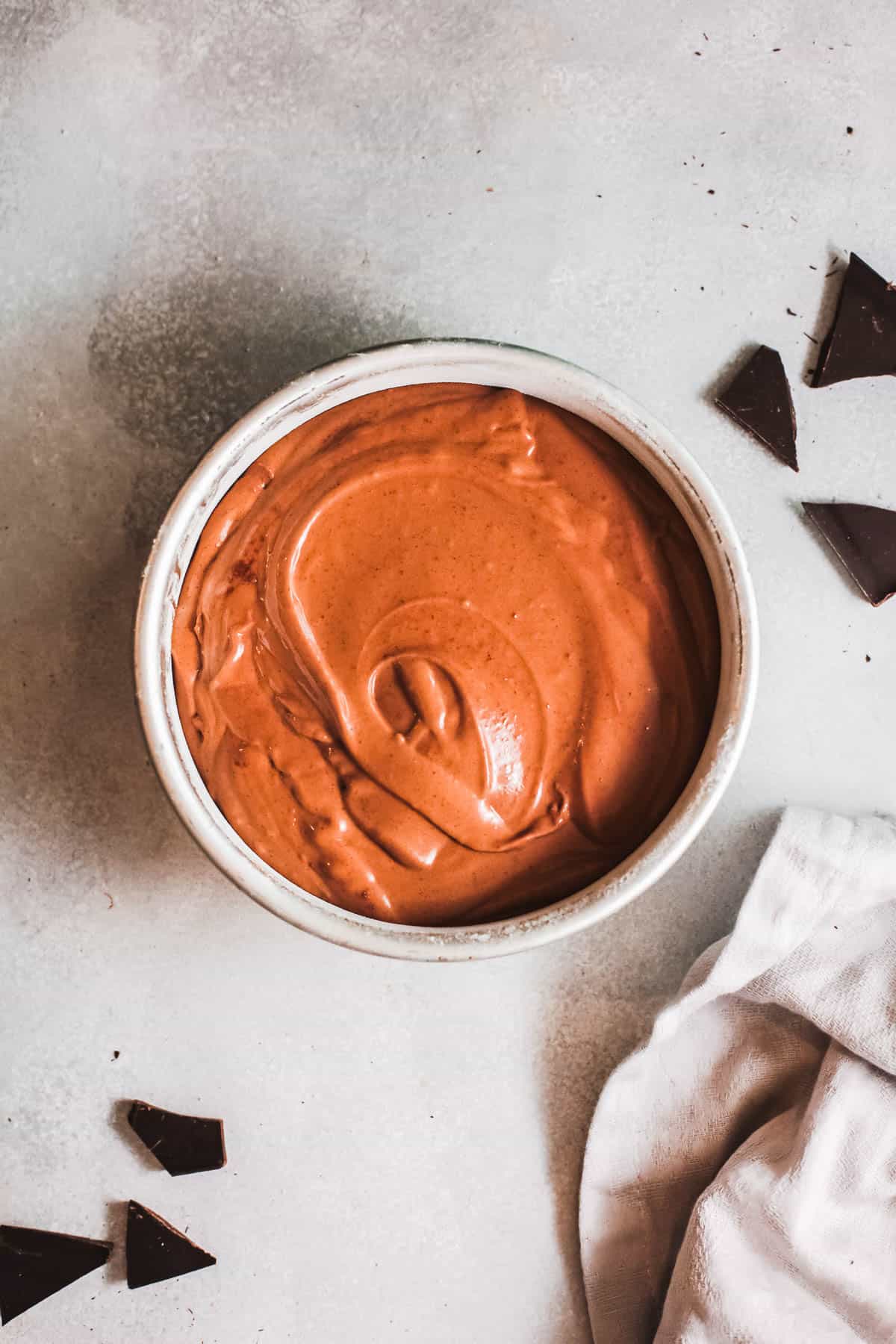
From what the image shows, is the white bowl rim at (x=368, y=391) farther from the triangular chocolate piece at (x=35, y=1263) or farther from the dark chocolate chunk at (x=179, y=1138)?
the triangular chocolate piece at (x=35, y=1263)

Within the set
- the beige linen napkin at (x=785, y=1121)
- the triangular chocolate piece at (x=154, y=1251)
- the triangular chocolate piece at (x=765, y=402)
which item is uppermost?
the triangular chocolate piece at (x=765, y=402)

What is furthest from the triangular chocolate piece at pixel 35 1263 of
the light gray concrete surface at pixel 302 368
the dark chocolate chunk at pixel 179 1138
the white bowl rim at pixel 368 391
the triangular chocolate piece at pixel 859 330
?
the triangular chocolate piece at pixel 859 330

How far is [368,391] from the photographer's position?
3.69 feet

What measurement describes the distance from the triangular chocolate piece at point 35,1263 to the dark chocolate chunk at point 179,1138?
0.15 metres

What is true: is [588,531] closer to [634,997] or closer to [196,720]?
[196,720]

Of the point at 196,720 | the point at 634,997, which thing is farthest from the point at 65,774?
the point at 634,997

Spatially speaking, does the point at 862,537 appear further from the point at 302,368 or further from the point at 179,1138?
the point at 179,1138

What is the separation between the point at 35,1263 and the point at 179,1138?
25 cm

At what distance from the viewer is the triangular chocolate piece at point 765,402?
4.33 feet

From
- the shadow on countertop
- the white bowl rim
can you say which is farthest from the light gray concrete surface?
the white bowl rim

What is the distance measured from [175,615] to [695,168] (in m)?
0.86

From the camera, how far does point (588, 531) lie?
3.64 feet

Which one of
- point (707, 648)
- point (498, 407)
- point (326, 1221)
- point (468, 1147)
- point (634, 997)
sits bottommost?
point (326, 1221)

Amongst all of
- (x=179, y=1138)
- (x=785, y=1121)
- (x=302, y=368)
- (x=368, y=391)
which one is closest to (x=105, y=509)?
(x=302, y=368)
